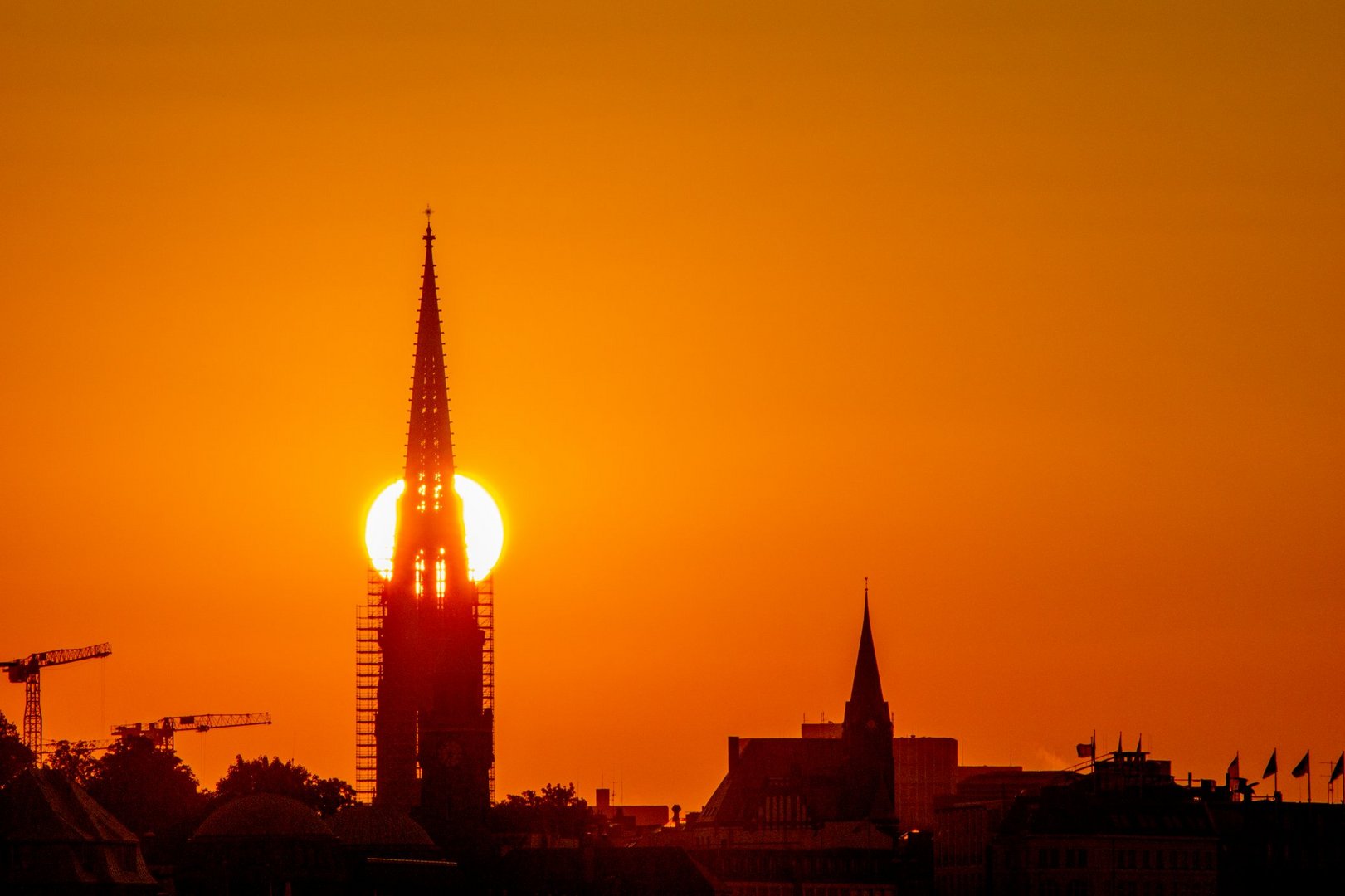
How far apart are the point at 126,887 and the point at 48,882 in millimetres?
5133

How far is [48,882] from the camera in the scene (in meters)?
196

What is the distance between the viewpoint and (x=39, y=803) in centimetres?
19762

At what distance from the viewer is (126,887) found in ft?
655

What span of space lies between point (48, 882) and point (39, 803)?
14.6ft
